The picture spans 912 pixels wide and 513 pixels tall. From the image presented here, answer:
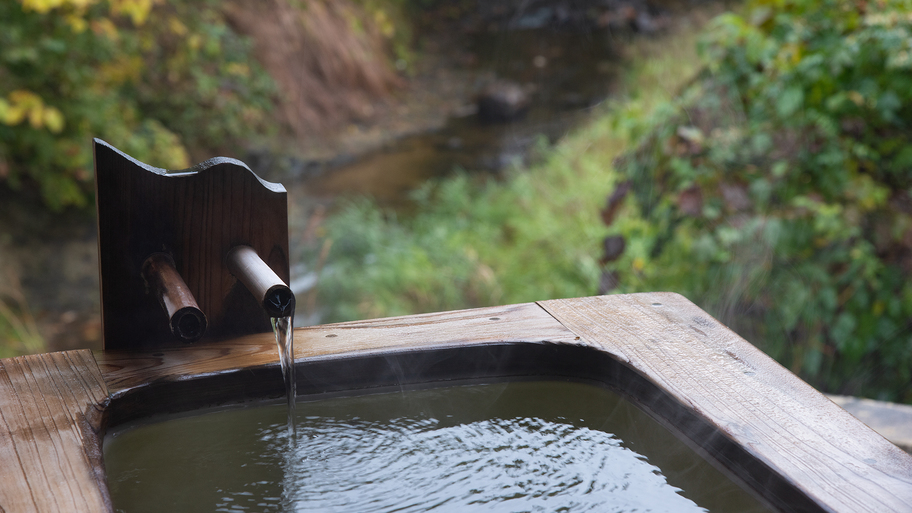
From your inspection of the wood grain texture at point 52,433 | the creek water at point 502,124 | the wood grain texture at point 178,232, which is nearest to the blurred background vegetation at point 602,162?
the creek water at point 502,124

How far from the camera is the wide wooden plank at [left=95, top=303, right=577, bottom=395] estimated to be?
1.03 meters

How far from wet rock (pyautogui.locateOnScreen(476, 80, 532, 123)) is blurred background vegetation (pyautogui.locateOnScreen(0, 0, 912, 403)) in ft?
2.48

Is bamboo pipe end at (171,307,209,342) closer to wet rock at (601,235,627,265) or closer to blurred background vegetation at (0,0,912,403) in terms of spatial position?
blurred background vegetation at (0,0,912,403)

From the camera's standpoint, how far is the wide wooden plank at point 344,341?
1034mm

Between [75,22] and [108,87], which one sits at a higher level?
[75,22]

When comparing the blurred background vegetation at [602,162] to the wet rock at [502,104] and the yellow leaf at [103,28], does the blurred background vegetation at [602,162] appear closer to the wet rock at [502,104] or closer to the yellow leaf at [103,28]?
the yellow leaf at [103,28]

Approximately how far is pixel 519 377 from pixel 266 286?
1.47ft

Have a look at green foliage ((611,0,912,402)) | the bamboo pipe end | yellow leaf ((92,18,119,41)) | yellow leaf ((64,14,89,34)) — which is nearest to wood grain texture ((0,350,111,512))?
the bamboo pipe end

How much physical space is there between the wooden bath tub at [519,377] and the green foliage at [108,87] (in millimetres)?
3008

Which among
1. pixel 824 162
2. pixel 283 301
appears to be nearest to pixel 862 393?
pixel 824 162

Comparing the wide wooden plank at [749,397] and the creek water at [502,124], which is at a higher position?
the creek water at [502,124]

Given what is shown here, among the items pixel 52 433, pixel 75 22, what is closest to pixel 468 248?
pixel 75 22

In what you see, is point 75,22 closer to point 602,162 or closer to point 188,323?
point 602,162

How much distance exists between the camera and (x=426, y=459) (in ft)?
3.28
